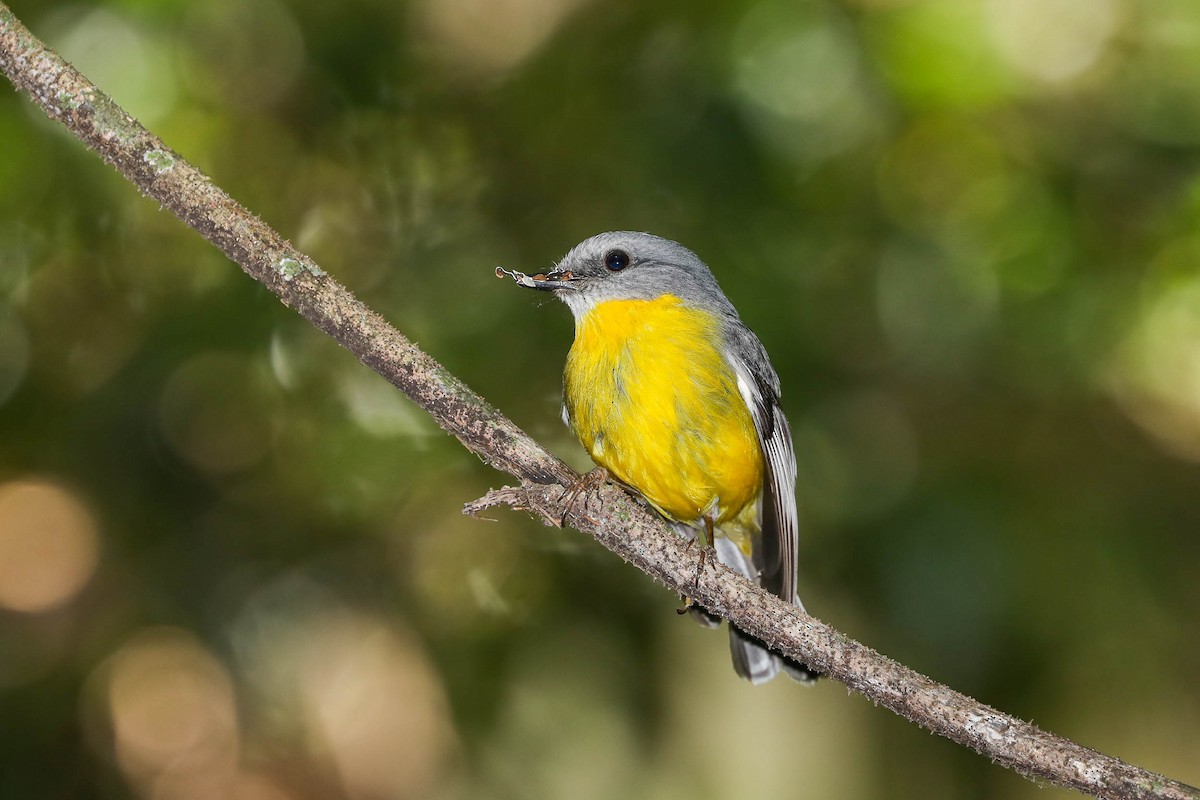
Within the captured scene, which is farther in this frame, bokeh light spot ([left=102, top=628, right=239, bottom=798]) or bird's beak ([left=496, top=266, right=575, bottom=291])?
bokeh light spot ([left=102, top=628, right=239, bottom=798])

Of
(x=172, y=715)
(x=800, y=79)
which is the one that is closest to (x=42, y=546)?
(x=172, y=715)

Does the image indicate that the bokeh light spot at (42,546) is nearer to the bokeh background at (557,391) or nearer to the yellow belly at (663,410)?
the bokeh background at (557,391)

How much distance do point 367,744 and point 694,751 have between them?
181cm

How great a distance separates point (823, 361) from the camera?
5887 millimetres

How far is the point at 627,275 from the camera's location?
4668 mm

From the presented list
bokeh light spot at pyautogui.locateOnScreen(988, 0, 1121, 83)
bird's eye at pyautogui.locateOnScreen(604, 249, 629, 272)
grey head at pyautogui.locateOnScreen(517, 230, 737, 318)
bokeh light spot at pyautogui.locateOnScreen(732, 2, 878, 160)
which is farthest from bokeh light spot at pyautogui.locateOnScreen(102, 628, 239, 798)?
bokeh light spot at pyautogui.locateOnScreen(988, 0, 1121, 83)

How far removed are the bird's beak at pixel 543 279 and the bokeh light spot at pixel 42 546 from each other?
9.56 ft

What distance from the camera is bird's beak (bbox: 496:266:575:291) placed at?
4547mm

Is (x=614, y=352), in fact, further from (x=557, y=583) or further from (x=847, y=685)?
(x=557, y=583)

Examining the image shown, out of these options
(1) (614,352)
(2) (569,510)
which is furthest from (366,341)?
(1) (614,352)

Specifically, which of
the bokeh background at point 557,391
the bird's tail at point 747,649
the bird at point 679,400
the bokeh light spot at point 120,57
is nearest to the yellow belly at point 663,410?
the bird at point 679,400

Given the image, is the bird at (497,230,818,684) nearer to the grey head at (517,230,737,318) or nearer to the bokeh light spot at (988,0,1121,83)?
the grey head at (517,230,737,318)

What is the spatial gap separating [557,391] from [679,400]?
186 cm

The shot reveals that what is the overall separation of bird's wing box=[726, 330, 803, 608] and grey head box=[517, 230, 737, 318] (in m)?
0.30
